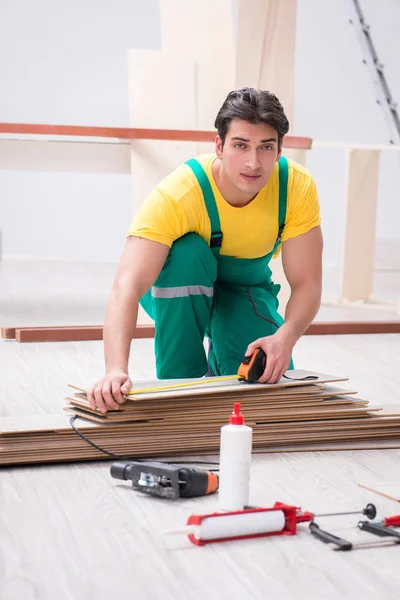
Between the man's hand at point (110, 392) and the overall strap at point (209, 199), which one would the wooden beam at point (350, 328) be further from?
the man's hand at point (110, 392)

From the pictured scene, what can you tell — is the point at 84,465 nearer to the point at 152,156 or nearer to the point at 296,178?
the point at 296,178

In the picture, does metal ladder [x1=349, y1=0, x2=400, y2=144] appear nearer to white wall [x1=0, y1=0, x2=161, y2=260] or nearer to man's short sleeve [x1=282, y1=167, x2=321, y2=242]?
white wall [x1=0, y1=0, x2=161, y2=260]

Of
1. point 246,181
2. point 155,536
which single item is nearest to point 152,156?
point 246,181

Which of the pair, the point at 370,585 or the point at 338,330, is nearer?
the point at 370,585

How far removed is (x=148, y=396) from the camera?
2.03 meters

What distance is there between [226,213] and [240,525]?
1052mm

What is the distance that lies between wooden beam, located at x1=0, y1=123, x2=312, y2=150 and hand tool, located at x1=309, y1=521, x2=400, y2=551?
8.29 ft

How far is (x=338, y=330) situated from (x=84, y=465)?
244 centimetres

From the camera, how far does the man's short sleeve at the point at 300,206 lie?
2.44 meters

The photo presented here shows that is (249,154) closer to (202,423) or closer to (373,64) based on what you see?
(202,423)

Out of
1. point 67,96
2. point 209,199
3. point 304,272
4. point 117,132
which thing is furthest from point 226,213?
point 67,96

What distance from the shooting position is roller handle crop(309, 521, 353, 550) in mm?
1577

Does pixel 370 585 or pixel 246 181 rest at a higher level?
pixel 246 181

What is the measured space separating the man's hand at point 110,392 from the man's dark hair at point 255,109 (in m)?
0.71
